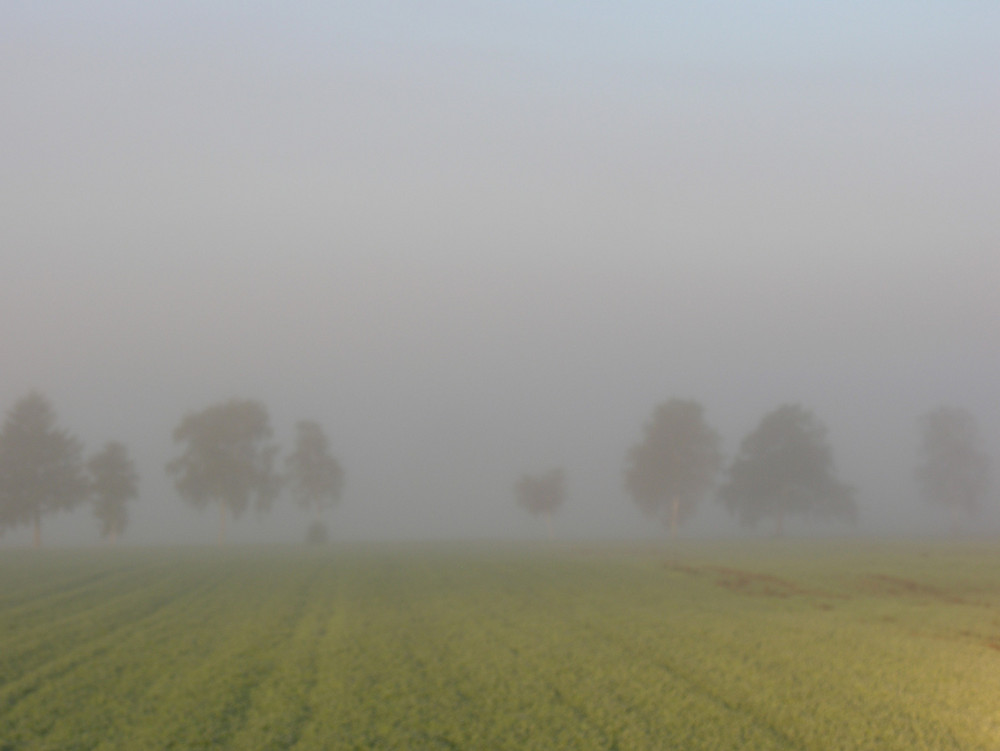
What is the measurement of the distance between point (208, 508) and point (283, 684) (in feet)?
205

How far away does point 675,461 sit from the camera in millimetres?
70688

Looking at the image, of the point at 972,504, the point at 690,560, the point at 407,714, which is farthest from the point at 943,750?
the point at 972,504

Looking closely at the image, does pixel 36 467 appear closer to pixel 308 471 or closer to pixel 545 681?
pixel 308 471

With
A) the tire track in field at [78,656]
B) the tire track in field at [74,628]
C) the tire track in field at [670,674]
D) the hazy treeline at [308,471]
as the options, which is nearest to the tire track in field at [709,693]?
the tire track in field at [670,674]

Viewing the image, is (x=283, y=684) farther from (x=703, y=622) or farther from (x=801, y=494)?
(x=801, y=494)

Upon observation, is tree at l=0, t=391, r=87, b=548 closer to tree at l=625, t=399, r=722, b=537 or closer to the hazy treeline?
the hazy treeline

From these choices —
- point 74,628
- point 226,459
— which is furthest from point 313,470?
point 74,628

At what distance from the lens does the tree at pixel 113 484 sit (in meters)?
66.9

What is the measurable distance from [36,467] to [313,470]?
26.4 m

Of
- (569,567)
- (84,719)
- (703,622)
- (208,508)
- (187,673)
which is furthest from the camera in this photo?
(208,508)

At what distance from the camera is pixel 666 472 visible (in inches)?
2803

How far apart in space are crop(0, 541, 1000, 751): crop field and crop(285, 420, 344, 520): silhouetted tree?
174 feet

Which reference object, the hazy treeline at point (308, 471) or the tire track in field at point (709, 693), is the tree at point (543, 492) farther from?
the tire track in field at point (709, 693)

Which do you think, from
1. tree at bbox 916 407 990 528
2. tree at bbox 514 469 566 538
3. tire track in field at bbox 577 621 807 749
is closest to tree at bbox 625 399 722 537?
tree at bbox 514 469 566 538
